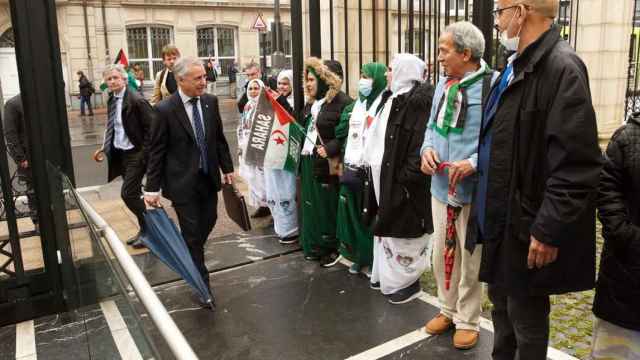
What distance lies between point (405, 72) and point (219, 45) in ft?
84.6

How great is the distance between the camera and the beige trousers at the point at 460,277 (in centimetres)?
340

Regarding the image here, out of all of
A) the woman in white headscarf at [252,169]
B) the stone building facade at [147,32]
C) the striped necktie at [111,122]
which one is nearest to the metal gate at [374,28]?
the woman in white headscarf at [252,169]

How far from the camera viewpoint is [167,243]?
156 inches

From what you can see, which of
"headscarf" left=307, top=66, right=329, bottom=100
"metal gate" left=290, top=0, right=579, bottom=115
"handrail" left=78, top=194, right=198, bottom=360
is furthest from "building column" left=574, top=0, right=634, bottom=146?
"handrail" left=78, top=194, right=198, bottom=360

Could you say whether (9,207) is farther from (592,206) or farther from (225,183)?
(592,206)

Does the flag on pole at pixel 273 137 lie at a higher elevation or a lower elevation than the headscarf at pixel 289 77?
lower

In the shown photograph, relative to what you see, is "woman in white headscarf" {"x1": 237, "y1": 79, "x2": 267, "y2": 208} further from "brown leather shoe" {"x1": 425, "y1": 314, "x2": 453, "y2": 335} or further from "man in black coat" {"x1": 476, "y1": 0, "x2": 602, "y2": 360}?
"man in black coat" {"x1": 476, "y1": 0, "x2": 602, "y2": 360}

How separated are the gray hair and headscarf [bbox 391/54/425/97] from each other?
1.87 ft

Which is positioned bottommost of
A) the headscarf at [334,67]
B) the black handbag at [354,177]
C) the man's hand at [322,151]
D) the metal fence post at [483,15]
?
A: the black handbag at [354,177]

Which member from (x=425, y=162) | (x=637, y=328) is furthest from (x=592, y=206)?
(x=425, y=162)

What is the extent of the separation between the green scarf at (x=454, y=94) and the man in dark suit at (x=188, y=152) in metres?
1.91

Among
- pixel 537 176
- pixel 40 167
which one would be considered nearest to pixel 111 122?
pixel 40 167

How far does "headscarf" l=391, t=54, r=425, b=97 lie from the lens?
3846mm

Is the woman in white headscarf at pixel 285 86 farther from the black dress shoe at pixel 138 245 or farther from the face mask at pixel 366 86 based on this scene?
the black dress shoe at pixel 138 245
